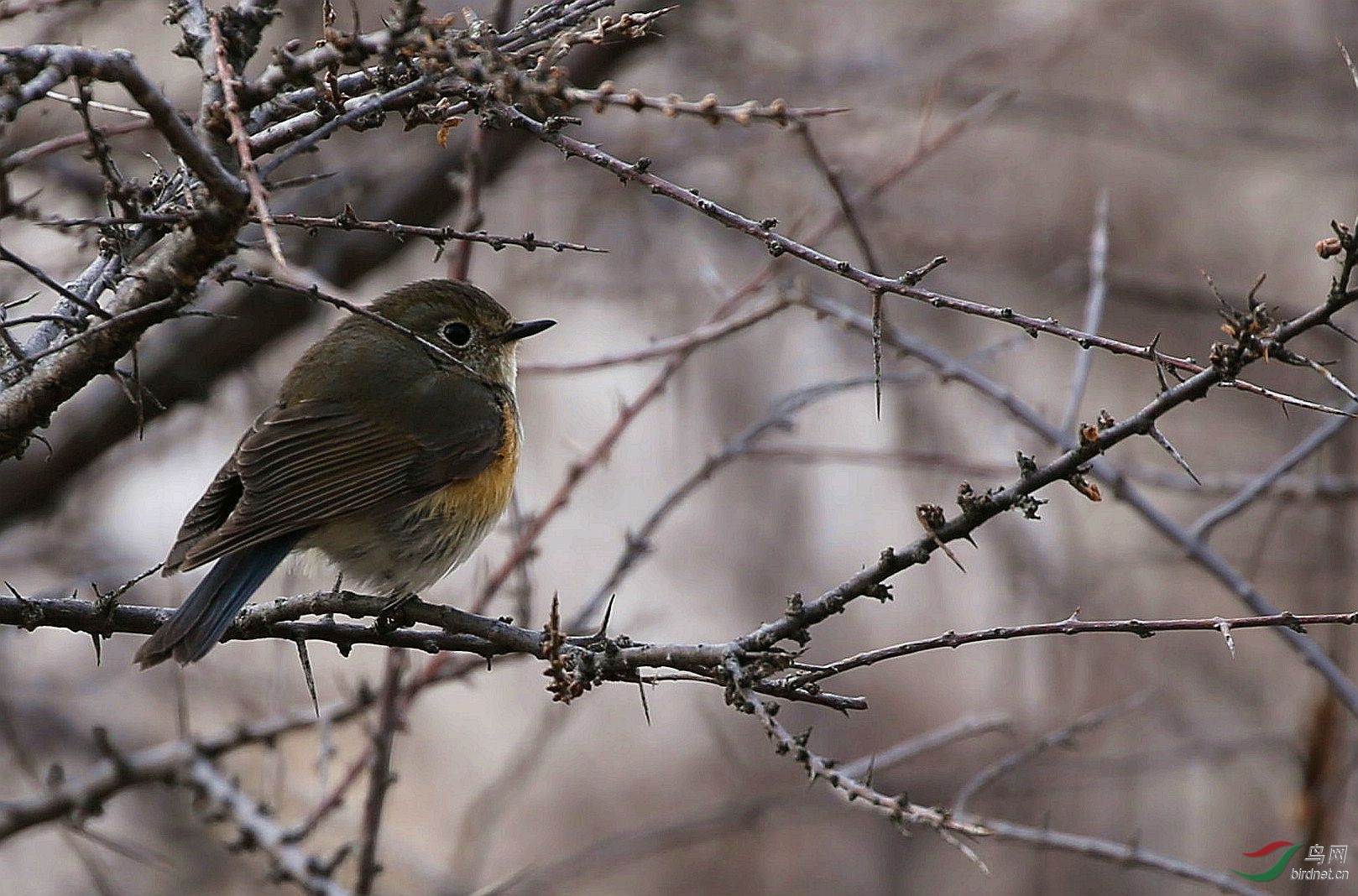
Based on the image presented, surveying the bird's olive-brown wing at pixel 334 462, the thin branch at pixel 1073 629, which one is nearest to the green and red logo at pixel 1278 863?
the thin branch at pixel 1073 629

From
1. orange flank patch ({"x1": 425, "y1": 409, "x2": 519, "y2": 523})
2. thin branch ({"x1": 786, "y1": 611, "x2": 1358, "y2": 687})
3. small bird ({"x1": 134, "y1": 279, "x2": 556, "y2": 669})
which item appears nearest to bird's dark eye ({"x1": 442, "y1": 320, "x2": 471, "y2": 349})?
small bird ({"x1": 134, "y1": 279, "x2": 556, "y2": 669})

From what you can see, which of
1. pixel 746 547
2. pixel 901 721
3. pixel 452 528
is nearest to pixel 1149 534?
pixel 901 721

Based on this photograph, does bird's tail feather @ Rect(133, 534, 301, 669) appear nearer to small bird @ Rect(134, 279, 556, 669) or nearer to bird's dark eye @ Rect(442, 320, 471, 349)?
small bird @ Rect(134, 279, 556, 669)

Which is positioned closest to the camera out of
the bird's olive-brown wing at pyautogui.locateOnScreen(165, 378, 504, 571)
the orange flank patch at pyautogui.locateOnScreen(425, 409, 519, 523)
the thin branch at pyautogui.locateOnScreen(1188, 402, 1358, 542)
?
the thin branch at pyautogui.locateOnScreen(1188, 402, 1358, 542)

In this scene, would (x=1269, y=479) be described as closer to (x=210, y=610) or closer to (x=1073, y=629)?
(x=1073, y=629)

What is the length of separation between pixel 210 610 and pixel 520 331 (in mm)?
1963

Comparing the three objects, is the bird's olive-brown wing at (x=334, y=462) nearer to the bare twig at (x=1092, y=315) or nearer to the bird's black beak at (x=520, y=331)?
the bird's black beak at (x=520, y=331)

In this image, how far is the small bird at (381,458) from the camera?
12.3ft

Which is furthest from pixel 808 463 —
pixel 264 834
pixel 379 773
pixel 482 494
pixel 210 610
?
pixel 210 610

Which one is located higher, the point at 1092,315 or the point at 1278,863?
the point at 1092,315

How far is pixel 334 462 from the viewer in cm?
414

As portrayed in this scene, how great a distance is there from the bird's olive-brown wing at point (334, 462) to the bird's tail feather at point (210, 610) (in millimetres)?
51

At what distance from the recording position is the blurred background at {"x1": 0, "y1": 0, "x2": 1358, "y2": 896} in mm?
5680

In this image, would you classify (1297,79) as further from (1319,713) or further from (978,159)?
(1319,713)
